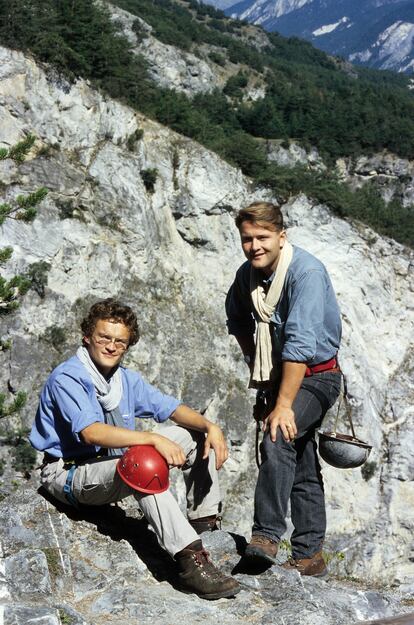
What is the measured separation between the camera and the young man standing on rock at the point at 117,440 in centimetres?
440

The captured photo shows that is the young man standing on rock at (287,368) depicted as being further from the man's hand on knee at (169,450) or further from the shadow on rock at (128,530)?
the shadow on rock at (128,530)

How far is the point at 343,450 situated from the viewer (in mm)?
5121

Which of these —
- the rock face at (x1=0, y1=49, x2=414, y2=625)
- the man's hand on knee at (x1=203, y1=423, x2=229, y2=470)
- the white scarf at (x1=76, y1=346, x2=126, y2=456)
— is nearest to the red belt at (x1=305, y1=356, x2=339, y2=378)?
the man's hand on knee at (x1=203, y1=423, x2=229, y2=470)

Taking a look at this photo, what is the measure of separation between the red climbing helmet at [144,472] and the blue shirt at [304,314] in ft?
3.62

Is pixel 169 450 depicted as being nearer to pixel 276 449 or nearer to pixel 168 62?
pixel 276 449

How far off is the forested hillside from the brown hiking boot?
2357cm

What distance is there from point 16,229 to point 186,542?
64.6 ft

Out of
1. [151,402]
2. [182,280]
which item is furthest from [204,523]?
[182,280]

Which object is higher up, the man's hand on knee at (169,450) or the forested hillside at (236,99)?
the forested hillside at (236,99)

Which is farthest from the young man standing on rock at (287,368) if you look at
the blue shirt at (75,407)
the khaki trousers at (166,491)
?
the blue shirt at (75,407)

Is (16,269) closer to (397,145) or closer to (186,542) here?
(186,542)

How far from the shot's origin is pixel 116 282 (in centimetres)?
2420

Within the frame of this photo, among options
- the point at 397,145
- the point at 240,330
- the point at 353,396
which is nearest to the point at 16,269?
the point at 353,396

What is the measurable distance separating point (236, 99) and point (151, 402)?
179ft
